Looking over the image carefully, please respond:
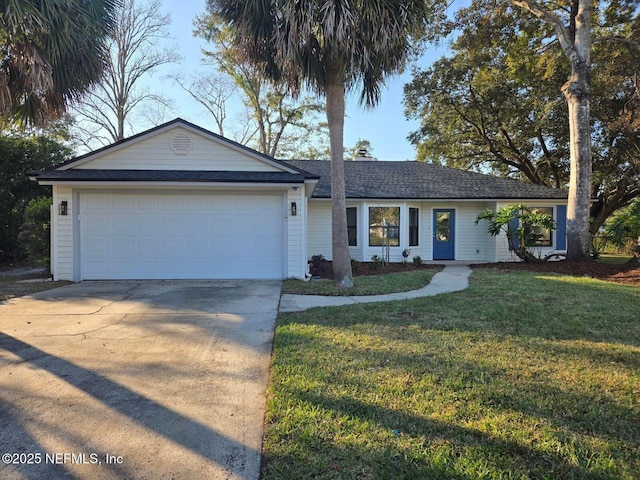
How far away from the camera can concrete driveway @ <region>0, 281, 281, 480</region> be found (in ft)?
7.14

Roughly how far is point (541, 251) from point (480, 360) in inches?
470

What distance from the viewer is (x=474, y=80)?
57.2ft

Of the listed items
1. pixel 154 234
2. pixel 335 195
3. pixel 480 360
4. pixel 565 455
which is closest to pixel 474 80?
pixel 335 195

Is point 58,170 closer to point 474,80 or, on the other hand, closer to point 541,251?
point 541,251

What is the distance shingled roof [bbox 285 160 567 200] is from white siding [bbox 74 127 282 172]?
3.96 meters

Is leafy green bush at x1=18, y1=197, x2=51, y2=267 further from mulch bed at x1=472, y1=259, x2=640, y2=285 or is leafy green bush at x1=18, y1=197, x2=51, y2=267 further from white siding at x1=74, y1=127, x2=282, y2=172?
mulch bed at x1=472, y1=259, x2=640, y2=285

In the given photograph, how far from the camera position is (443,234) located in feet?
46.0

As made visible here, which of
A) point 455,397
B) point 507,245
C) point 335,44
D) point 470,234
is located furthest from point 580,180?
point 455,397

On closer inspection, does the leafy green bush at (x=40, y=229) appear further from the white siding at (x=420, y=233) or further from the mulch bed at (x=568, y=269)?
the mulch bed at (x=568, y=269)

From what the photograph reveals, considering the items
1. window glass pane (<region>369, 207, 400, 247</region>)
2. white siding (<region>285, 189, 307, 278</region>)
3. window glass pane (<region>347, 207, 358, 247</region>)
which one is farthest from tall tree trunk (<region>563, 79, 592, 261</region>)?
white siding (<region>285, 189, 307, 278</region>)

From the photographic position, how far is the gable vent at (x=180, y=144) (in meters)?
9.41

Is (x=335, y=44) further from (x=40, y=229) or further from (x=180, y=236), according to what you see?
(x=40, y=229)

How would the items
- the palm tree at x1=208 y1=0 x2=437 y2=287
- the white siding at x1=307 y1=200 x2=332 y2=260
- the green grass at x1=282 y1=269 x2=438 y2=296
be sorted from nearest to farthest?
the palm tree at x1=208 y1=0 x2=437 y2=287
the green grass at x1=282 y1=269 x2=438 y2=296
the white siding at x1=307 y1=200 x2=332 y2=260

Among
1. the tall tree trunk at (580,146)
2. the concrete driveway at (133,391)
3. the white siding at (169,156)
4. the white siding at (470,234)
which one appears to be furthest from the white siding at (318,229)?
the tall tree trunk at (580,146)
